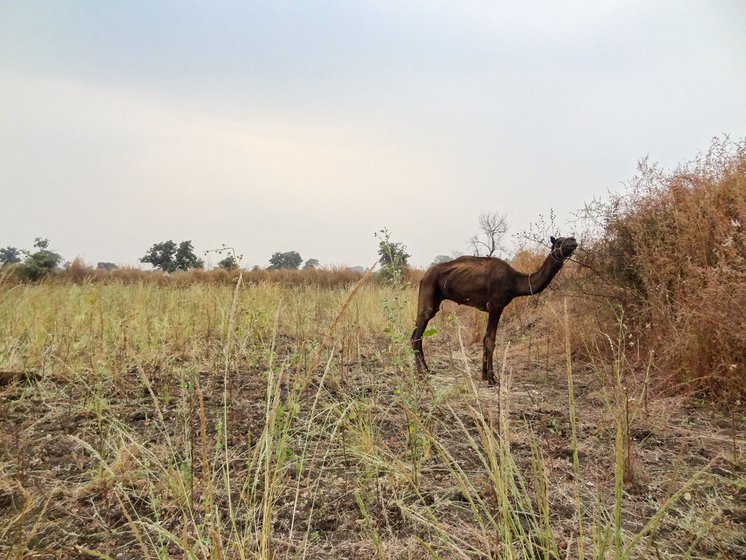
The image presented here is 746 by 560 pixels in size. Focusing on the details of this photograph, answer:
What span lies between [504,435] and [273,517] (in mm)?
1109

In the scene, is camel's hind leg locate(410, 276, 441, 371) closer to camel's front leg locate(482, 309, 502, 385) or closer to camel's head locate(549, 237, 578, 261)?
camel's front leg locate(482, 309, 502, 385)

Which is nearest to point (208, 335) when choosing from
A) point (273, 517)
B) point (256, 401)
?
point (256, 401)

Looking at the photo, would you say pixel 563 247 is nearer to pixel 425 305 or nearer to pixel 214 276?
pixel 425 305

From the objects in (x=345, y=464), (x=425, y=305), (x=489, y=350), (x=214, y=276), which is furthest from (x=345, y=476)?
(x=214, y=276)

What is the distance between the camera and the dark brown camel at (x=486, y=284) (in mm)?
4164

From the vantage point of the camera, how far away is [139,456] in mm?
2430

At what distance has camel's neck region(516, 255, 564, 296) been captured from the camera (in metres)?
4.14

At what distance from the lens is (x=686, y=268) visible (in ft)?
13.2

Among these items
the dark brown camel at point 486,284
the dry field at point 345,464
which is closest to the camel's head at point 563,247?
the dark brown camel at point 486,284

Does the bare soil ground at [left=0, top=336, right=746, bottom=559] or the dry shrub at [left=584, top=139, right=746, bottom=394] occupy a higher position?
the dry shrub at [left=584, top=139, right=746, bottom=394]

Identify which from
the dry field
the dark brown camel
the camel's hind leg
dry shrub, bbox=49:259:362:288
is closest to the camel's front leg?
the dark brown camel

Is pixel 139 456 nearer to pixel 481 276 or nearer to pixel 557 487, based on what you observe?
→ pixel 557 487

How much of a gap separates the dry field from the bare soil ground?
0.5 inches

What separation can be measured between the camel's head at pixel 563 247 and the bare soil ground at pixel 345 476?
1.23 metres
